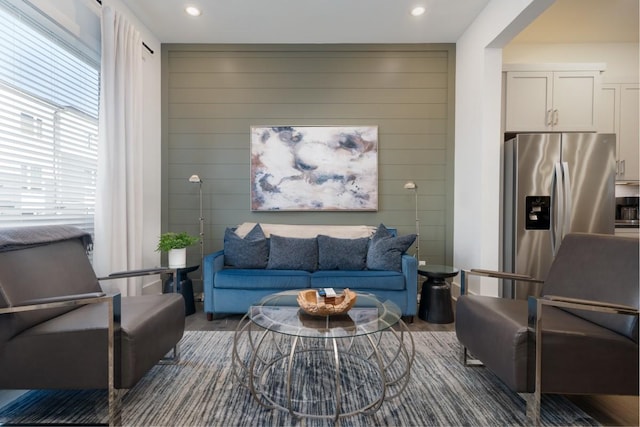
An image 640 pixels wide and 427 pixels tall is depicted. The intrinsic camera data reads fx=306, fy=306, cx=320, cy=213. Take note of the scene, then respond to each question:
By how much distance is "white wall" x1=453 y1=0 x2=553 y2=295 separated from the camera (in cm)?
292

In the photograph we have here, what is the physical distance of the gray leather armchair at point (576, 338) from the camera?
1.43 metres

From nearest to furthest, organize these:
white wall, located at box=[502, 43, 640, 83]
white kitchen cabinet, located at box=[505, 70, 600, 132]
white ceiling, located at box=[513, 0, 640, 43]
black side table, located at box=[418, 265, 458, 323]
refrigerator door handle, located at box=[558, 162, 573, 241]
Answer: refrigerator door handle, located at box=[558, 162, 573, 241]
black side table, located at box=[418, 265, 458, 323]
white ceiling, located at box=[513, 0, 640, 43]
white kitchen cabinet, located at box=[505, 70, 600, 132]
white wall, located at box=[502, 43, 640, 83]

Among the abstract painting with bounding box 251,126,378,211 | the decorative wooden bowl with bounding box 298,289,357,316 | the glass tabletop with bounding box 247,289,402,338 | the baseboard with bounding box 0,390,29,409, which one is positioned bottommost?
the baseboard with bounding box 0,390,29,409

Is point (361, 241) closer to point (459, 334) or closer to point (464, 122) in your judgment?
point (459, 334)

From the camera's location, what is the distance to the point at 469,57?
132 inches

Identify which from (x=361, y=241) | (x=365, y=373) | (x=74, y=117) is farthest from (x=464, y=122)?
(x=74, y=117)

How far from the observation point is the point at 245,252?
3.10 meters

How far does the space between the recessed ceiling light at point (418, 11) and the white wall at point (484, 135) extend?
599 mm

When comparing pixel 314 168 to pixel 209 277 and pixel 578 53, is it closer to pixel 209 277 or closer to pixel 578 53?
pixel 209 277

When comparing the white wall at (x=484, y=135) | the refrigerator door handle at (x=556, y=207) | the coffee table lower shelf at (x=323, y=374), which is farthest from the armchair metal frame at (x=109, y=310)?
the refrigerator door handle at (x=556, y=207)

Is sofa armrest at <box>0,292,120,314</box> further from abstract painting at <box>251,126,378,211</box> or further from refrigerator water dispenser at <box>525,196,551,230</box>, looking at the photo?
refrigerator water dispenser at <box>525,196,551,230</box>

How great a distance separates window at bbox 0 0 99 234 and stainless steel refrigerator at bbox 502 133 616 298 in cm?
388

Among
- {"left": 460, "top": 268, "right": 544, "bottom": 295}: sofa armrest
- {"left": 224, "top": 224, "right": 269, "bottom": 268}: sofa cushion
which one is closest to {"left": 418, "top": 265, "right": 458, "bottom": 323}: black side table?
{"left": 460, "top": 268, "right": 544, "bottom": 295}: sofa armrest

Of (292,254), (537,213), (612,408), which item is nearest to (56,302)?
(292,254)
